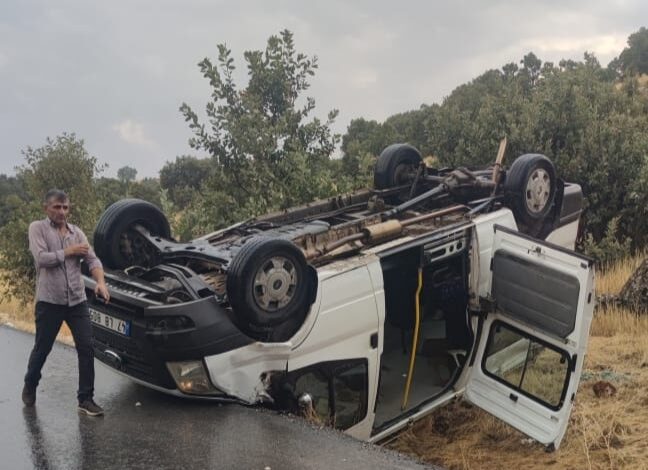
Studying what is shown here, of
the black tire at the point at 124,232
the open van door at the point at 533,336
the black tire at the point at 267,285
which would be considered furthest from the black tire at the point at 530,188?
the black tire at the point at 124,232

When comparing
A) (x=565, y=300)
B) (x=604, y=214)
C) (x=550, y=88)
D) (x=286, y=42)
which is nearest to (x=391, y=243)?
(x=565, y=300)

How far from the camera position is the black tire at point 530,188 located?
6383mm

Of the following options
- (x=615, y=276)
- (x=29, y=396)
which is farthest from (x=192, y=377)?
(x=615, y=276)

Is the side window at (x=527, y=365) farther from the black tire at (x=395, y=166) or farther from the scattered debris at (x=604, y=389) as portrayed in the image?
the black tire at (x=395, y=166)

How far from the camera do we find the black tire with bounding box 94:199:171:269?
5741 mm

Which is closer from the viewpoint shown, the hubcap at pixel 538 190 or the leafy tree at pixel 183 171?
the hubcap at pixel 538 190

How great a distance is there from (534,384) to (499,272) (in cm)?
93

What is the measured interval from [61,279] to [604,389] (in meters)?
4.67

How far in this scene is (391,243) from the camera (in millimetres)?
5371

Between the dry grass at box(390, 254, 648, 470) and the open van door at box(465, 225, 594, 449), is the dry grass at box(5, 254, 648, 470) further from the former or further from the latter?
the open van door at box(465, 225, 594, 449)

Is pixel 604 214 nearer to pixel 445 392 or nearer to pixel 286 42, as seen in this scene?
pixel 286 42

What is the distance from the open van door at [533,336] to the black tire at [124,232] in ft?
9.32

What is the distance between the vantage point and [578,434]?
18.3 ft

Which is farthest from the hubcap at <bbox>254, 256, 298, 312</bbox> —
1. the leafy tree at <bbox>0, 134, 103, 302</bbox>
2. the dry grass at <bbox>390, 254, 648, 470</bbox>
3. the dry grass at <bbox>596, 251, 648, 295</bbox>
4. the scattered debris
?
the leafy tree at <bbox>0, 134, 103, 302</bbox>
